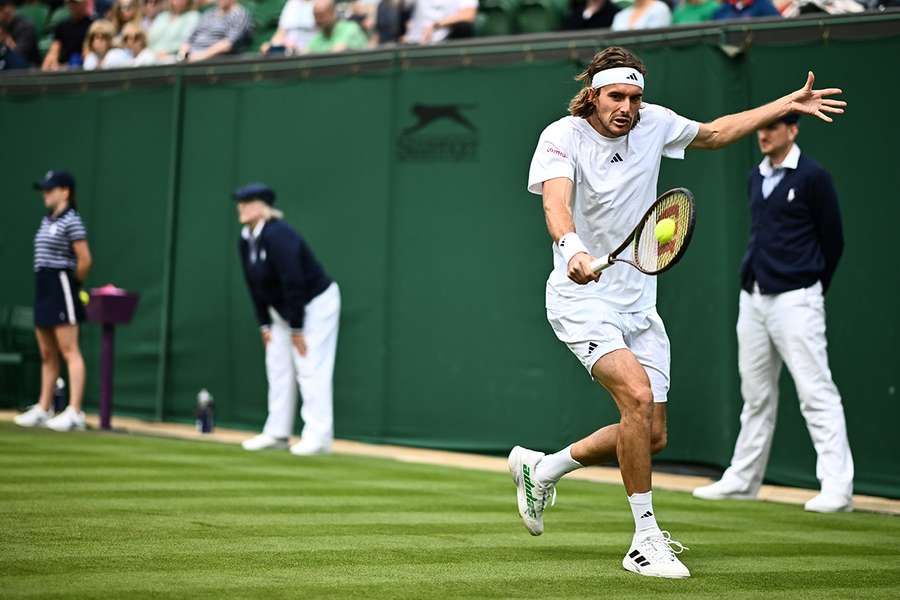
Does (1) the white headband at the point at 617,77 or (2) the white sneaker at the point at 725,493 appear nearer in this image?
(1) the white headband at the point at 617,77

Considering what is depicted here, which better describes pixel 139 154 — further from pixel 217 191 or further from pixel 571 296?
pixel 571 296

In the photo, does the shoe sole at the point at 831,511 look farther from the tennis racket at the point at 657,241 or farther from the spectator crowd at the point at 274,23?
the spectator crowd at the point at 274,23

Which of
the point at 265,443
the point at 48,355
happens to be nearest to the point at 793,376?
the point at 265,443

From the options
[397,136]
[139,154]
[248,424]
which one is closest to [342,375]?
[248,424]

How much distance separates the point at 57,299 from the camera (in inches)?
516

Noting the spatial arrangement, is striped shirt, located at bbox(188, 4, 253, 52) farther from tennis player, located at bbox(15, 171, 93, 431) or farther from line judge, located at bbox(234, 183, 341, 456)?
line judge, located at bbox(234, 183, 341, 456)

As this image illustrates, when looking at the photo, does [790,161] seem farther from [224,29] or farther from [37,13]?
[37,13]

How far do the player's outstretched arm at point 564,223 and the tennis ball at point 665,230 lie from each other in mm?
293

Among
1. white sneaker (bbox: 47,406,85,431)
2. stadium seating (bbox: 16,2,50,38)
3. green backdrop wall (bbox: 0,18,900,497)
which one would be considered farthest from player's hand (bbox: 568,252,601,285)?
stadium seating (bbox: 16,2,50,38)

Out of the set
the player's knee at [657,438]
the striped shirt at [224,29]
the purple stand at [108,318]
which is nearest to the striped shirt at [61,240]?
the purple stand at [108,318]

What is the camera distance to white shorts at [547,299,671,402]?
20.7 feet

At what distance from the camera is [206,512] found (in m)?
7.68

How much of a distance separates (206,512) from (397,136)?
6217 millimetres

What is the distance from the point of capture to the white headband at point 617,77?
6.43 m
